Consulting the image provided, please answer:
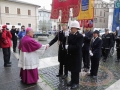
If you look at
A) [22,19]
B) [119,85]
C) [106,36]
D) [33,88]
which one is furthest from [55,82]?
[22,19]

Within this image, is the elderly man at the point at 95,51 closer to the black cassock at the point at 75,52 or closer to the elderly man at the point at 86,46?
the elderly man at the point at 86,46

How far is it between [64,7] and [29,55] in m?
2.03

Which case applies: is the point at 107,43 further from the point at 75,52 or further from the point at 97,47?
the point at 75,52

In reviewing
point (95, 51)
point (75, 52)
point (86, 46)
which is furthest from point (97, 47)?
point (75, 52)

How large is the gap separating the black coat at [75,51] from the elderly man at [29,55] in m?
0.89

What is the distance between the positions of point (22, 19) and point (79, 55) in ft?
103

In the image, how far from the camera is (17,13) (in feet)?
106

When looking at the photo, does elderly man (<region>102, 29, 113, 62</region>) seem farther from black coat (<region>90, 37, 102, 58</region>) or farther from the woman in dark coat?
the woman in dark coat

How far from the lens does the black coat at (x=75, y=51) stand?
13.2ft

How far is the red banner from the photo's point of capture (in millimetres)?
4512

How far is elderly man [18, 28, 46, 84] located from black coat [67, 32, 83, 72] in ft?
2.93

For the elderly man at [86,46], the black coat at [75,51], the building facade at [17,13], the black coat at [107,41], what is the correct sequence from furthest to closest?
the building facade at [17,13], the black coat at [107,41], the elderly man at [86,46], the black coat at [75,51]

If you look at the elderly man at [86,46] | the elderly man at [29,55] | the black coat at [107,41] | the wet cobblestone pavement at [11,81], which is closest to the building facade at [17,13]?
the wet cobblestone pavement at [11,81]

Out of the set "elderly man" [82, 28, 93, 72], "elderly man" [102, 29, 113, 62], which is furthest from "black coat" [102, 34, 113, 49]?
"elderly man" [82, 28, 93, 72]
